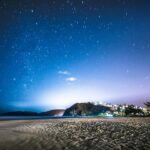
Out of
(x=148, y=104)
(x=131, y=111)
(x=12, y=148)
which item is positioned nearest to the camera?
(x=12, y=148)

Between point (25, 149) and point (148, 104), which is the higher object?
point (148, 104)

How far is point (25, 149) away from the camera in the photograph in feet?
31.2

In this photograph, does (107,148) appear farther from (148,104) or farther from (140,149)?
(148,104)

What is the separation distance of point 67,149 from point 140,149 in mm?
3525

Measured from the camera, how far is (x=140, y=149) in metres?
8.63

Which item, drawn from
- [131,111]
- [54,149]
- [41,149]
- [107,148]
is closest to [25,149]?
[41,149]

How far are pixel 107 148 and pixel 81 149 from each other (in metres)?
1.33

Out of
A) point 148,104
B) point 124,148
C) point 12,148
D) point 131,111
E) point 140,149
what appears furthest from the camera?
point 131,111

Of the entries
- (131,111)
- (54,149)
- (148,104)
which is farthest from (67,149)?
(131,111)

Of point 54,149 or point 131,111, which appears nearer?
point 54,149

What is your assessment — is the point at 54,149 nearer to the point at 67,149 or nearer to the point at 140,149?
the point at 67,149

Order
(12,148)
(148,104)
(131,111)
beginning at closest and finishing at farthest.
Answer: (12,148) → (148,104) → (131,111)

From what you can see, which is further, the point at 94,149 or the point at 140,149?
the point at 94,149

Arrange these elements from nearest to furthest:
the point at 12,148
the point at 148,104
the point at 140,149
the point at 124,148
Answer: the point at 140,149 → the point at 124,148 → the point at 12,148 → the point at 148,104
